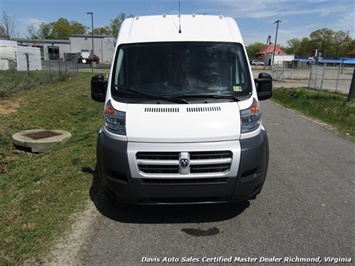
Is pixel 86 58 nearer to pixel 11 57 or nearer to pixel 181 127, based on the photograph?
pixel 11 57

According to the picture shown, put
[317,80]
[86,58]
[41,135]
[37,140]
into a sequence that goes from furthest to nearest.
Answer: [86,58], [317,80], [41,135], [37,140]

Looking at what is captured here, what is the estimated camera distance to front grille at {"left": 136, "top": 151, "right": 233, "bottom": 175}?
125 inches

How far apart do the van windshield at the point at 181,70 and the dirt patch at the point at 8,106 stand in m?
8.19

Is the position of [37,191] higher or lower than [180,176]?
lower

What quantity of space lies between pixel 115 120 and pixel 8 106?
9648mm

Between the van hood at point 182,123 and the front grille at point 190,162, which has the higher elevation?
the van hood at point 182,123

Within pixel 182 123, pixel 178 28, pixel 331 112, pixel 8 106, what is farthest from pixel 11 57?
pixel 182 123

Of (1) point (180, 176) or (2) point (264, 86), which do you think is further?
(2) point (264, 86)

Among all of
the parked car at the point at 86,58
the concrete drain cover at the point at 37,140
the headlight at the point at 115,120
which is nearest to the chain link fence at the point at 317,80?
the concrete drain cover at the point at 37,140

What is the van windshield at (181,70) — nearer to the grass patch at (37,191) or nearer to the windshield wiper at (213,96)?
the windshield wiper at (213,96)

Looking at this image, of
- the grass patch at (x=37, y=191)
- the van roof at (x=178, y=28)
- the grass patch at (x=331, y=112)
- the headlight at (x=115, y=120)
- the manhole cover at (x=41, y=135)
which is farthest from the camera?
the grass patch at (x=331, y=112)

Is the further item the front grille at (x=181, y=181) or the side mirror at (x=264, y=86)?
the side mirror at (x=264, y=86)

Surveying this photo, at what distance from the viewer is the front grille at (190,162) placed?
3.19 m

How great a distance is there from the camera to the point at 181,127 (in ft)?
10.5
